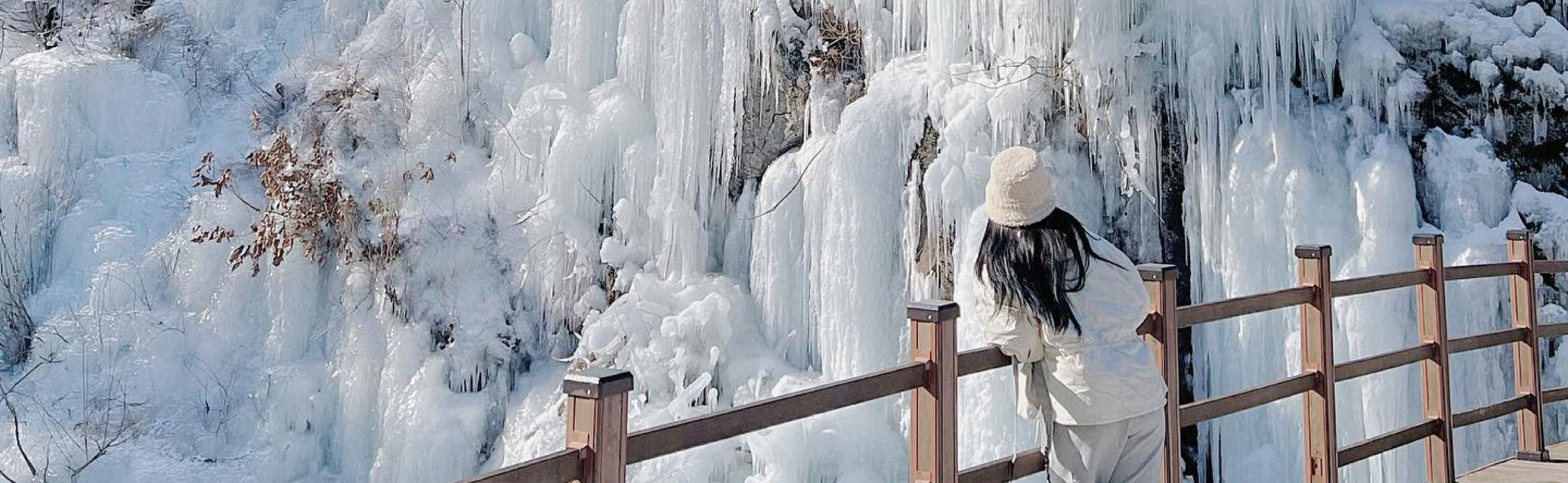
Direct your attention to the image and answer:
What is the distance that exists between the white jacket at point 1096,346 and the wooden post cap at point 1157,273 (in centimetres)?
43

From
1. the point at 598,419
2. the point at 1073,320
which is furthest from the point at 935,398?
the point at 598,419

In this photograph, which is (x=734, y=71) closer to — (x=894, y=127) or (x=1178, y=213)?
(x=894, y=127)

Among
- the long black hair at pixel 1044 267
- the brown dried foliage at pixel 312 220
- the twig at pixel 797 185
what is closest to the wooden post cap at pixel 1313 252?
the long black hair at pixel 1044 267

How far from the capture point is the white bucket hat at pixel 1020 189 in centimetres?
272

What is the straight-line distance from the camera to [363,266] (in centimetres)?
1010

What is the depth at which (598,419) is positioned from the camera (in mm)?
2170

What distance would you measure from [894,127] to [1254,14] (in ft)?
7.10

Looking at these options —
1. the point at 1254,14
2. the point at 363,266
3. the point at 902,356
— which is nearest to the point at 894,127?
the point at 902,356

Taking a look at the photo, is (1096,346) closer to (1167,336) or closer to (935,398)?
(935,398)

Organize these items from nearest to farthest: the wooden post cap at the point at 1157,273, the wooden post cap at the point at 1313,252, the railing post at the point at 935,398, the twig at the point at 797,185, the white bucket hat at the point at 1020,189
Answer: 1. the white bucket hat at the point at 1020,189
2. the railing post at the point at 935,398
3. the wooden post cap at the point at 1157,273
4. the wooden post cap at the point at 1313,252
5. the twig at the point at 797,185

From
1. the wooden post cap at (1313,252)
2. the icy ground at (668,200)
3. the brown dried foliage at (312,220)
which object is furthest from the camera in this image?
the brown dried foliage at (312,220)

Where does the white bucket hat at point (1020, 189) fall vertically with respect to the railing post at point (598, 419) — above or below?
above

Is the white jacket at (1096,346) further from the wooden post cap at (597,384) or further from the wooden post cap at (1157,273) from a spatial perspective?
the wooden post cap at (597,384)

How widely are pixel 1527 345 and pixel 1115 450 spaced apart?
3.00 m
